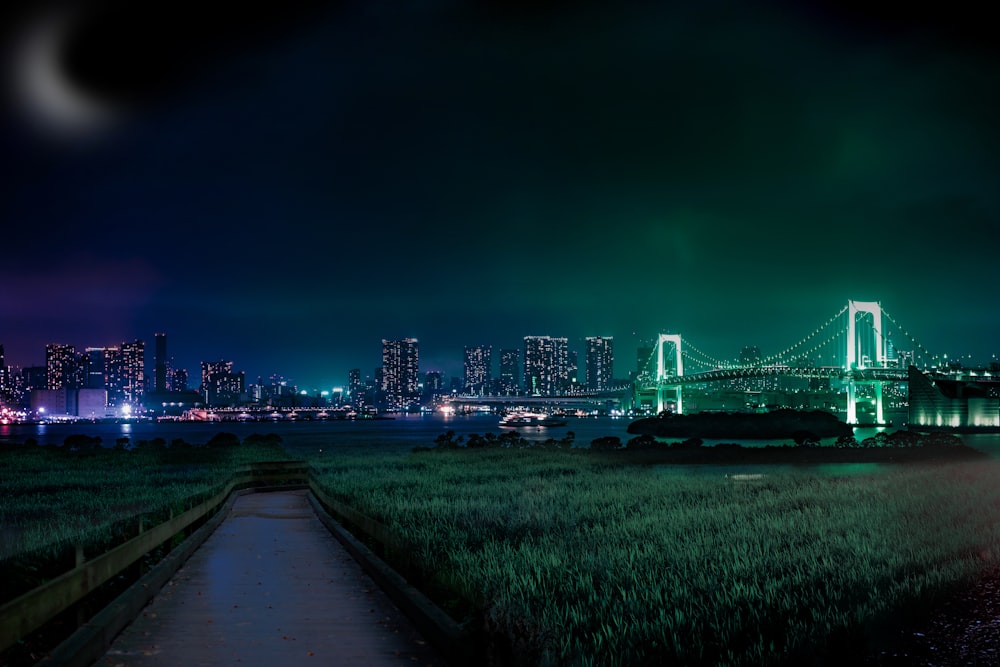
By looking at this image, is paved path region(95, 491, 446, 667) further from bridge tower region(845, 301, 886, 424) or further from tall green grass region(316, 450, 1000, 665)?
bridge tower region(845, 301, 886, 424)

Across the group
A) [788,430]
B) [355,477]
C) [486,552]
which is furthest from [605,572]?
[788,430]

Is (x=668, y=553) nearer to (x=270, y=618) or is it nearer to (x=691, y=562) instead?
(x=691, y=562)

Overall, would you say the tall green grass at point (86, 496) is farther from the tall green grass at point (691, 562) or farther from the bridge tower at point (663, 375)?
the bridge tower at point (663, 375)

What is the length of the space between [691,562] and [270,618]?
585 centimetres

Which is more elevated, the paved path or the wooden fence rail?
the wooden fence rail

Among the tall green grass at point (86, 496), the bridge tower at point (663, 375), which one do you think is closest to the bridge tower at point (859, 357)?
the bridge tower at point (663, 375)

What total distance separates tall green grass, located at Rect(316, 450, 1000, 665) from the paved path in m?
0.80

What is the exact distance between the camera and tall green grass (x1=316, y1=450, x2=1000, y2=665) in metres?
8.19

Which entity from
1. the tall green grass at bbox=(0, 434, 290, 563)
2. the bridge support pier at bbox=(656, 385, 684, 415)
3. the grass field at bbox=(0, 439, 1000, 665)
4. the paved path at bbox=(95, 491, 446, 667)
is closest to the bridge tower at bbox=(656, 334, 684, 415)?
the bridge support pier at bbox=(656, 385, 684, 415)

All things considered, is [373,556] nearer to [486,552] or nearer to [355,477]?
[486,552]

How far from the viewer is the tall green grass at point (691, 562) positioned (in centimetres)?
819

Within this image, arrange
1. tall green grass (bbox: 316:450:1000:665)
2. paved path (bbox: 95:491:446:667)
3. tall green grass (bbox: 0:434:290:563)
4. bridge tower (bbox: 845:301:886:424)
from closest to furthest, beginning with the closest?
tall green grass (bbox: 316:450:1000:665), paved path (bbox: 95:491:446:667), tall green grass (bbox: 0:434:290:563), bridge tower (bbox: 845:301:886:424)

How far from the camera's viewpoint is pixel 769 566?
12.5 meters

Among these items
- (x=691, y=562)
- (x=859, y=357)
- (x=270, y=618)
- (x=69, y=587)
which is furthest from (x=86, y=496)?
(x=859, y=357)
